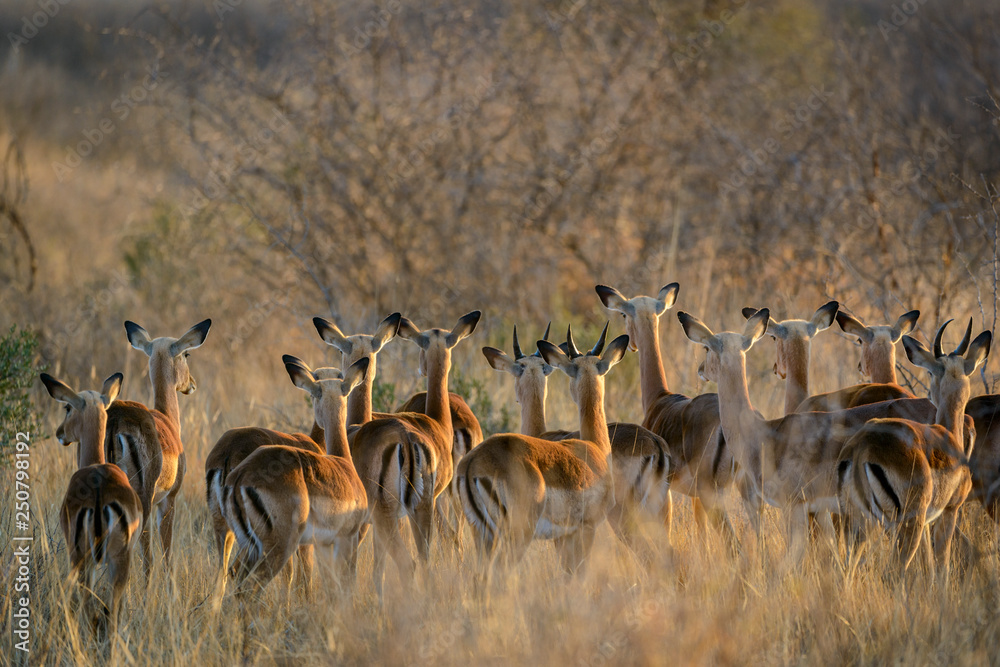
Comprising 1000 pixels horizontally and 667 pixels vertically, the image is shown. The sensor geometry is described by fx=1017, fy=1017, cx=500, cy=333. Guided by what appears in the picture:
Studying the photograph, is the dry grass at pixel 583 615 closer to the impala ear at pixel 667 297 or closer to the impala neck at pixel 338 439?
the impala neck at pixel 338 439

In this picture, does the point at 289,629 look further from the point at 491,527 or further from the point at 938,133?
the point at 938,133

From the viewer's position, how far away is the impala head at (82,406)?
15.6ft

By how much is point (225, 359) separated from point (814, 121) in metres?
7.59

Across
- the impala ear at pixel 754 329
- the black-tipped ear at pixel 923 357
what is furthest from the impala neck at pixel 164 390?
the black-tipped ear at pixel 923 357

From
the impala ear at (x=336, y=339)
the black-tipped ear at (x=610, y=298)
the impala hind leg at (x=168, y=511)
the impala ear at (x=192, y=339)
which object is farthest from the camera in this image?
the black-tipped ear at (x=610, y=298)

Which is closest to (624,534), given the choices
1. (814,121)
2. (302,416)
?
(302,416)

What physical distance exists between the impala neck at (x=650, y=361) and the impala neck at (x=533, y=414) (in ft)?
3.41

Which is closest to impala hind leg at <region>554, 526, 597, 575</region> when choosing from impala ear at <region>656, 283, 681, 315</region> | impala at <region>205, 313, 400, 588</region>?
impala at <region>205, 313, 400, 588</region>

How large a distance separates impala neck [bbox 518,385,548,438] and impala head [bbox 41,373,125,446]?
2130 millimetres

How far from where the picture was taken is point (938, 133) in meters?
11.5

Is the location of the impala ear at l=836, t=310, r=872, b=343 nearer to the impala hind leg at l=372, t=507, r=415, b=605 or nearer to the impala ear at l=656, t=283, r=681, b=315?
the impala ear at l=656, t=283, r=681, b=315

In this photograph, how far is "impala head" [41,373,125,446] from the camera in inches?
187

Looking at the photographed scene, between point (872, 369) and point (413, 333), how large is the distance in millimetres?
2822
